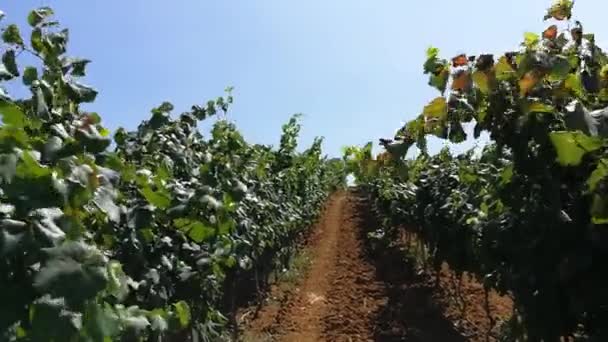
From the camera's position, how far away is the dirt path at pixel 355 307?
8.19 metres

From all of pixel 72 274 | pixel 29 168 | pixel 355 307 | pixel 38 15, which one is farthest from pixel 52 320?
pixel 355 307

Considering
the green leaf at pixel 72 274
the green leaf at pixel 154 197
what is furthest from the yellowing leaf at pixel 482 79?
the green leaf at pixel 72 274

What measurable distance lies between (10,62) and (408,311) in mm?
7412

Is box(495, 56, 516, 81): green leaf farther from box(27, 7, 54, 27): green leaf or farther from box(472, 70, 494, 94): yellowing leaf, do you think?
box(27, 7, 54, 27): green leaf

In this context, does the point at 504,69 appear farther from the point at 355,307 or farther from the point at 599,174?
the point at 355,307

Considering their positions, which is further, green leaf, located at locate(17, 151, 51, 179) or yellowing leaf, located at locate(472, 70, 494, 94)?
yellowing leaf, located at locate(472, 70, 494, 94)

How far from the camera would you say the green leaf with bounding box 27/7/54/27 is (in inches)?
105

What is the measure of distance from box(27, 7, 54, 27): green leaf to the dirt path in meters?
5.94

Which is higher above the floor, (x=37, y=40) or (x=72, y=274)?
(x=37, y=40)

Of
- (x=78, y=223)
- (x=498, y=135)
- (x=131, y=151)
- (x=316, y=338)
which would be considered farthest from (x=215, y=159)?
(x=316, y=338)

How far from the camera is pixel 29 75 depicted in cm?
247

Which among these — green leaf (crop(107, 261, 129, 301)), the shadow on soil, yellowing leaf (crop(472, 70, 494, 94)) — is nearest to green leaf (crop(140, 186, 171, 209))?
green leaf (crop(107, 261, 129, 301))

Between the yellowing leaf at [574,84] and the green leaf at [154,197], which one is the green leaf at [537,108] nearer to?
the yellowing leaf at [574,84]

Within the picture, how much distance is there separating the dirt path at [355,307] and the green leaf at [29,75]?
6.02 meters
